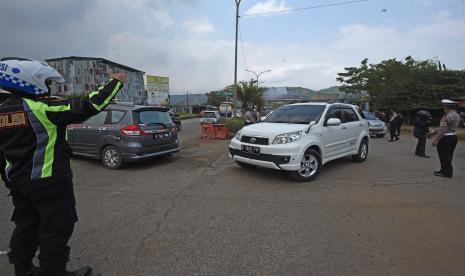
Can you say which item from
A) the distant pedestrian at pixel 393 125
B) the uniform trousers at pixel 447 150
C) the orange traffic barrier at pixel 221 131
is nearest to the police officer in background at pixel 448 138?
the uniform trousers at pixel 447 150

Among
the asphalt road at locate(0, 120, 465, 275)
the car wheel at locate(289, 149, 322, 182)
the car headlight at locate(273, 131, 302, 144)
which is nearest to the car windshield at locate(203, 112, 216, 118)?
the asphalt road at locate(0, 120, 465, 275)

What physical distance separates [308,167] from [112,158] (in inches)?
186

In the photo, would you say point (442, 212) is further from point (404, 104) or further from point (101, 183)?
point (404, 104)

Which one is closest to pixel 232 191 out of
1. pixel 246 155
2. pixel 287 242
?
pixel 246 155

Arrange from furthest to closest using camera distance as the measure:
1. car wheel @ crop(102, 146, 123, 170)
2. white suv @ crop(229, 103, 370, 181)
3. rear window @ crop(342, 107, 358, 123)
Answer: rear window @ crop(342, 107, 358, 123)
car wheel @ crop(102, 146, 123, 170)
white suv @ crop(229, 103, 370, 181)

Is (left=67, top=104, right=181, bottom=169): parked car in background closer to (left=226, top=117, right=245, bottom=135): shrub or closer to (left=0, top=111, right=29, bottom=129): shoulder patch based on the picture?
(left=0, top=111, right=29, bottom=129): shoulder patch

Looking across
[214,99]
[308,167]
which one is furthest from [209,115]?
[214,99]

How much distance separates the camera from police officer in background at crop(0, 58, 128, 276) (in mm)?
2311

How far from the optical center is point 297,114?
7.12 meters

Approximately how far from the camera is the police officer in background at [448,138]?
662 centimetres

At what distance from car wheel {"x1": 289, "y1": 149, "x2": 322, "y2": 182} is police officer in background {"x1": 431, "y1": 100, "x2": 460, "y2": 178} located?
2.78 meters

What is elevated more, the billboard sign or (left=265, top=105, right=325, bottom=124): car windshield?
the billboard sign

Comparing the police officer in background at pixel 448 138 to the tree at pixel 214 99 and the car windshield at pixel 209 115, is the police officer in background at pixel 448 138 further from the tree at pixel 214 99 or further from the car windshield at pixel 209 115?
the tree at pixel 214 99

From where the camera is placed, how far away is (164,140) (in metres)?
7.91
